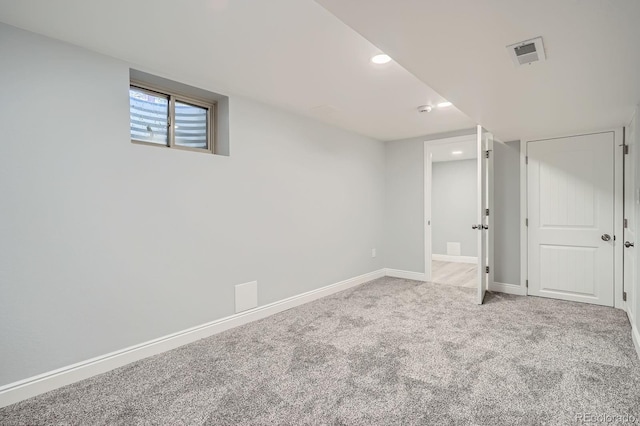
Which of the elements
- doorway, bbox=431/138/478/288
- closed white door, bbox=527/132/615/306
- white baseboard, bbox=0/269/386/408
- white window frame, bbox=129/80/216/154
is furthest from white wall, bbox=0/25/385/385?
doorway, bbox=431/138/478/288

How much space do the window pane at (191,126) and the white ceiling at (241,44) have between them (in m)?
0.31

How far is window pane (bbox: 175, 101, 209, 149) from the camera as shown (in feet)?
9.66

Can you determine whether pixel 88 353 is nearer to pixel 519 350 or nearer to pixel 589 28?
pixel 519 350

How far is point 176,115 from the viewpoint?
9.62 feet

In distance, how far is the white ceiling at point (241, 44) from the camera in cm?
179

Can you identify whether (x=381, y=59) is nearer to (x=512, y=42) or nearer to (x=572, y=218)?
(x=512, y=42)

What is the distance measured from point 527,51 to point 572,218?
2.90m

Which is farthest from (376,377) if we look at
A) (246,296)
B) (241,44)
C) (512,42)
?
(241,44)

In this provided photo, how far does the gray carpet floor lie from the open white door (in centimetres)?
72

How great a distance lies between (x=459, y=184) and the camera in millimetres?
6945

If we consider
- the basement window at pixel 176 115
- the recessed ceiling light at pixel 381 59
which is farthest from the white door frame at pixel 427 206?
the basement window at pixel 176 115

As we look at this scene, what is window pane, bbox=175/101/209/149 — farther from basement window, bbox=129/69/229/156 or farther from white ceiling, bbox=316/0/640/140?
white ceiling, bbox=316/0/640/140

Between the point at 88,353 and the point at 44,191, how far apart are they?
1129 mm

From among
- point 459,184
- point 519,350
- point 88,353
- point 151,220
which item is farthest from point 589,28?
point 459,184
